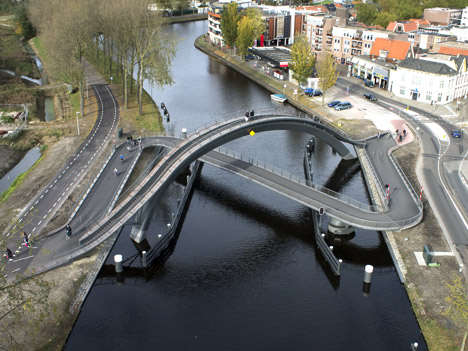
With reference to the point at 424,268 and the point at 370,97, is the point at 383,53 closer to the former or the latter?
the point at 370,97

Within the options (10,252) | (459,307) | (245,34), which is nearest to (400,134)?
(459,307)

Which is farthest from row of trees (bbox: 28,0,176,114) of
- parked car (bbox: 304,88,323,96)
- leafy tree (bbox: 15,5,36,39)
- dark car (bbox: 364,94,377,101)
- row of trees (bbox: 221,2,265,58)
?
leafy tree (bbox: 15,5,36,39)

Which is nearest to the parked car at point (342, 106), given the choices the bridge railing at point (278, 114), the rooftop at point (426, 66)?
the bridge railing at point (278, 114)

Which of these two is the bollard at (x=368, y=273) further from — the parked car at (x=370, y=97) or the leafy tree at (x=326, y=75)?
the parked car at (x=370, y=97)

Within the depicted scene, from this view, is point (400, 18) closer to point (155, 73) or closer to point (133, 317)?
point (155, 73)

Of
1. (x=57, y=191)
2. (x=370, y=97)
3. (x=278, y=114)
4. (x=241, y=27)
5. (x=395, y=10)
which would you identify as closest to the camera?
(x=57, y=191)

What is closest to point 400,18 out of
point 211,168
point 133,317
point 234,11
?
point 234,11
